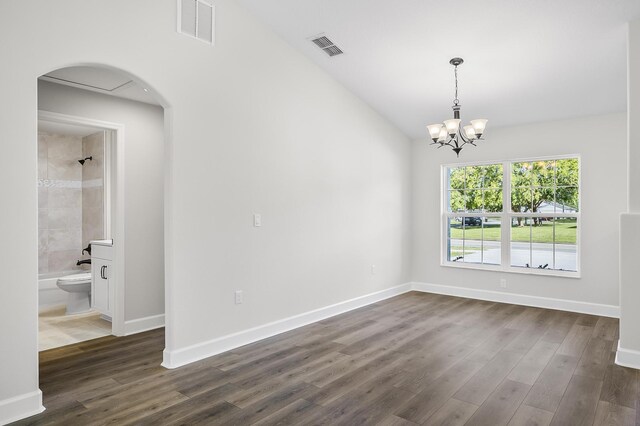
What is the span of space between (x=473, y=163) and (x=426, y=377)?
12.6ft

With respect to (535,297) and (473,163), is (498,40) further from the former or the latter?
(535,297)

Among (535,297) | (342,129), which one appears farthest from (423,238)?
(342,129)

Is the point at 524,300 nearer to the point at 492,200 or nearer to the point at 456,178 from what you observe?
the point at 492,200

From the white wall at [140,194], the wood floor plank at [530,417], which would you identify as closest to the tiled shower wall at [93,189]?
the white wall at [140,194]

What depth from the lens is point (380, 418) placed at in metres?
2.50

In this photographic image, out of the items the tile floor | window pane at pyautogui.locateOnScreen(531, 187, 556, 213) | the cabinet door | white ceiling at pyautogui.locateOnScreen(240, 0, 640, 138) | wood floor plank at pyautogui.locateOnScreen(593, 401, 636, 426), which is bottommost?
the tile floor

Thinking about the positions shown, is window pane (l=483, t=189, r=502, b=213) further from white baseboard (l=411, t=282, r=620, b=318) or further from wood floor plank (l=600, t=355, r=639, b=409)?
wood floor plank (l=600, t=355, r=639, b=409)

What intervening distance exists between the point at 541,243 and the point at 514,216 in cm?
50

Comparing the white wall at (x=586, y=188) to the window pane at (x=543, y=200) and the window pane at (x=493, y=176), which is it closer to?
the window pane at (x=493, y=176)

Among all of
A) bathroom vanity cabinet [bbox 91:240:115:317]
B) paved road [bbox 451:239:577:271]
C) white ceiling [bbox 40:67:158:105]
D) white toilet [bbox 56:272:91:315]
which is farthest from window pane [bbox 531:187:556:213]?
white toilet [bbox 56:272:91:315]

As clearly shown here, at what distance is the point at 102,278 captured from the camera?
4.65 m

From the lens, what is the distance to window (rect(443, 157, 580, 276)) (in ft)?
17.4

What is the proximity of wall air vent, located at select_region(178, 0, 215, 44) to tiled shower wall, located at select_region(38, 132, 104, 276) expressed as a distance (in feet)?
12.5

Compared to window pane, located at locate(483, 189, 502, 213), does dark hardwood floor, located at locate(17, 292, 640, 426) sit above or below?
below
